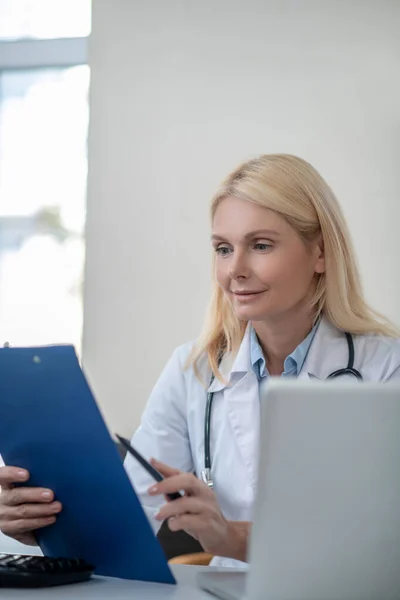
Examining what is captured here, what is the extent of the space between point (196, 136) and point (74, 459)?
8.45 ft

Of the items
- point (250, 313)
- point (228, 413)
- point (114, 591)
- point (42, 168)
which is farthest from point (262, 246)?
point (42, 168)

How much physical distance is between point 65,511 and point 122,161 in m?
2.56

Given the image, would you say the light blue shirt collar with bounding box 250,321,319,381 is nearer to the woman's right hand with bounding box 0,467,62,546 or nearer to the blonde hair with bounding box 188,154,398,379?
the blonde hair with bounding box 188,154,398,379

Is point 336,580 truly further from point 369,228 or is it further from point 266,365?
point 369,228

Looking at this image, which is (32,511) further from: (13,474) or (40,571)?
(40,571)

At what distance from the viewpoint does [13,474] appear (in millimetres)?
1215

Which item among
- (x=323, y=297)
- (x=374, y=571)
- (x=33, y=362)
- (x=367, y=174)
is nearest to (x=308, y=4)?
(x=367, y=174)

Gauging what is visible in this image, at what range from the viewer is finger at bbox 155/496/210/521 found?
1041 millimetres

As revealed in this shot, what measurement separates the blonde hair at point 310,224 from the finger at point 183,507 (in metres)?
Answer: 0.83

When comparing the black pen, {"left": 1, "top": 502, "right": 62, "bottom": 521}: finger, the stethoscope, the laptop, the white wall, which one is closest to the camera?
the laptop

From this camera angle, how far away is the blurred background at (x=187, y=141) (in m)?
3.32

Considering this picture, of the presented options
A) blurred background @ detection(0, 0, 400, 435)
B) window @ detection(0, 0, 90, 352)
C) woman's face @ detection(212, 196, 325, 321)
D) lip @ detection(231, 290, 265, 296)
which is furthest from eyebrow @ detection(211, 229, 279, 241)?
window @ detection(0, 0, 90, 352)

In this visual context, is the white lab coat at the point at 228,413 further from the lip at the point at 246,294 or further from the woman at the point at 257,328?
the lip at the point at 246,294

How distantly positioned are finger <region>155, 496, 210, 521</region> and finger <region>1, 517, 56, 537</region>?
0.23 meters
